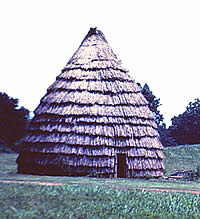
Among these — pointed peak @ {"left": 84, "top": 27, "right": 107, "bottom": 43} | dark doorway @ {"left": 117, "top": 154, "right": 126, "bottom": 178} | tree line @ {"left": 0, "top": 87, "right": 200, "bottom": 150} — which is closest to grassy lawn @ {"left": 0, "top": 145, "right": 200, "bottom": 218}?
dark doorway @ {"left": 117, "top": 154, "right": 126, "bottom": 178}

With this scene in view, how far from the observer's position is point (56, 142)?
1475 centimetres

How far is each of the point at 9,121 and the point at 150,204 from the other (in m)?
32.1

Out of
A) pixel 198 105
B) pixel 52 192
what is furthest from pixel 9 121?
pixel 52 192

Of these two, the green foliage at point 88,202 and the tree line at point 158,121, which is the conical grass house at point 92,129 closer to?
the green foliage at point 88,202

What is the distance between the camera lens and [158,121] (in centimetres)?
4053

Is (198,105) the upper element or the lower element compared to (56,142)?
upper

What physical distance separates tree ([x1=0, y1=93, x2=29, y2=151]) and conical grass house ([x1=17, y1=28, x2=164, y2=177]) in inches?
848

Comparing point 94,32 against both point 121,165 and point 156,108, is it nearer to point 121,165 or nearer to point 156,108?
point 121,165

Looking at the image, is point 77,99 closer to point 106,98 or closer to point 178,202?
point 106,98

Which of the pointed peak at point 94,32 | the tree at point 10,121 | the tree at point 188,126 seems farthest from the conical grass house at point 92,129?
the tree at point 188,126

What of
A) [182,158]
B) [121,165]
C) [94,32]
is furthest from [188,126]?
[121,165]

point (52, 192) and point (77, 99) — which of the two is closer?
point (52, 192)

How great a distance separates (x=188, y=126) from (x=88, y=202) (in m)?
33.7

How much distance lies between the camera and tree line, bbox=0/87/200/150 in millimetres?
37562
